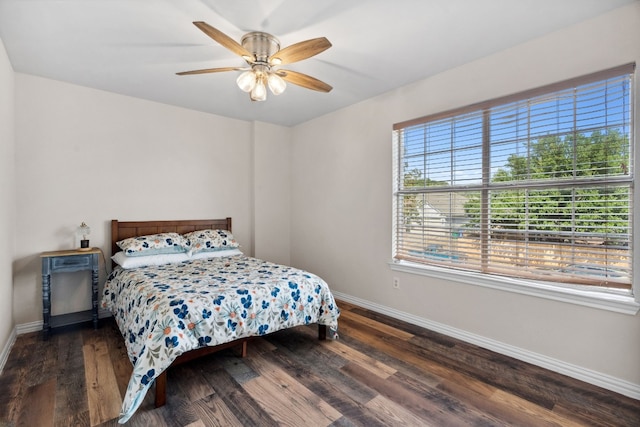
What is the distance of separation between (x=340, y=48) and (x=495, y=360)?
2744 millimetres

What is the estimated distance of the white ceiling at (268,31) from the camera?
196cm

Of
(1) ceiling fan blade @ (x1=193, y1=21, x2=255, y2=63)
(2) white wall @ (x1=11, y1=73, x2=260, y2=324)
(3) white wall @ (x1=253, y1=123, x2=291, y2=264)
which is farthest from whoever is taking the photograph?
(3) white wall @ (x1=253, y1=123, x2=291, y2=264)

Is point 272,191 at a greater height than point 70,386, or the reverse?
point 272,191

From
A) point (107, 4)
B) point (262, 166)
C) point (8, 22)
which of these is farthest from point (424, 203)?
point (8, 22)

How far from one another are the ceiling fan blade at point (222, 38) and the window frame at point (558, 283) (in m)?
1.82

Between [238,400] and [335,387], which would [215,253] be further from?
[335,387]

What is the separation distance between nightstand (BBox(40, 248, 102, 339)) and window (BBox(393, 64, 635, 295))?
126 inches

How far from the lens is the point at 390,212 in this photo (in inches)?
133

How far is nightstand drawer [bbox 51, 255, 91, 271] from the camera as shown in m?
2.85

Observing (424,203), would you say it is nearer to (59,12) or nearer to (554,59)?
(554,59)

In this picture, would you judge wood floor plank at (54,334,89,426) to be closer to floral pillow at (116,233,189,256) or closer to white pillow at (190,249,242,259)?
floral pillow at (116,233,189,256)

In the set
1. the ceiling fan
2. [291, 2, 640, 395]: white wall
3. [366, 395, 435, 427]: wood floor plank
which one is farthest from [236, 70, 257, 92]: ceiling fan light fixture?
[366, 395, 435, 427]: wood floor plank

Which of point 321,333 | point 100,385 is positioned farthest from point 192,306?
point 321,333

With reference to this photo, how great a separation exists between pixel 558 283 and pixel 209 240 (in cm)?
338
